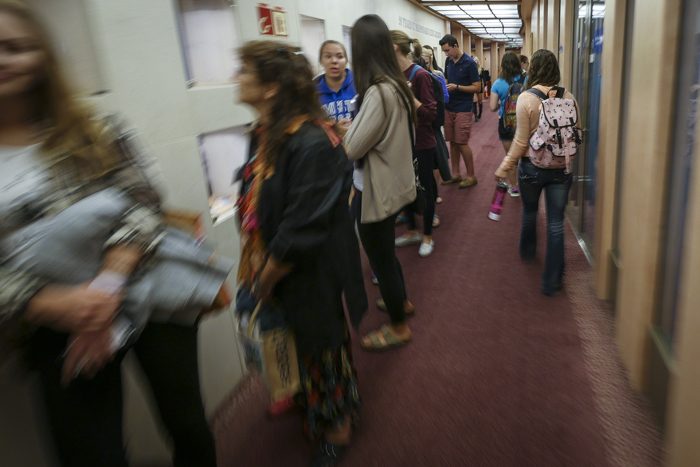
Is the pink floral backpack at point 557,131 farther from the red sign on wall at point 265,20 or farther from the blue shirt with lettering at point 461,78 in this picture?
the blue shirt with lettering at point 461,78

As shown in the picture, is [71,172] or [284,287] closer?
[71,172]

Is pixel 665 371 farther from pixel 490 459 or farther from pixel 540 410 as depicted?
pixel 490 459

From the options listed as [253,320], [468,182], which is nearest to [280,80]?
[253,320]

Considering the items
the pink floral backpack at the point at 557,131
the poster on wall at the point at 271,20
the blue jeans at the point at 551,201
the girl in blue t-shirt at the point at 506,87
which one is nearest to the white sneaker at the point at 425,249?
the blue jeans at the point at 551,201

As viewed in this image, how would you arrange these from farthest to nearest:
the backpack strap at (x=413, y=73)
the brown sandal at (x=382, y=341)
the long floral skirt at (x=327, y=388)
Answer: the backpack strap at (x=413, y=73) < the brown sandal at (x=382, y=341) < the long floral skirt at (x=327, y=388)

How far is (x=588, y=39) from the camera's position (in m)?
3.79

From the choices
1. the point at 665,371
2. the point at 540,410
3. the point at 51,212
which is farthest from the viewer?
the point at 540,410

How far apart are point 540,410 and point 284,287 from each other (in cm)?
127

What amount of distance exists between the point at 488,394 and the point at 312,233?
1269 mm

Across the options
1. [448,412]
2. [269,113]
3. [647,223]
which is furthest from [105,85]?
[647,223]

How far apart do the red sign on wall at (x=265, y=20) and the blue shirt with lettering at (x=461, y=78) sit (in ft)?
10.5

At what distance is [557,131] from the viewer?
2771 mm

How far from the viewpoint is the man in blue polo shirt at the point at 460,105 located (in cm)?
561

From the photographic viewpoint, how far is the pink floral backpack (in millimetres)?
2771
